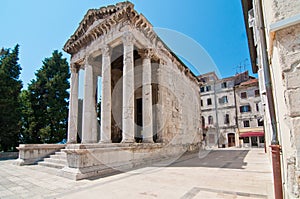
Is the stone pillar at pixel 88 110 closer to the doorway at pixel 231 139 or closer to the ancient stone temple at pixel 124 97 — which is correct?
the ancient stone temple at pixel 124 97

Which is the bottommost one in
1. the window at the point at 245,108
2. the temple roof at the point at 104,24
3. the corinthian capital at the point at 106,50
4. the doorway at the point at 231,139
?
the doorway at the point at 231,139

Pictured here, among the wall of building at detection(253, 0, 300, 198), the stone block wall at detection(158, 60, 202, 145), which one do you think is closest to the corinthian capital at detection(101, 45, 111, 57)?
the stone block wall at detection(158, 60, 202, 145)

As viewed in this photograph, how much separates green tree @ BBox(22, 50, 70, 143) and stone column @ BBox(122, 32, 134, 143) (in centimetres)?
1285

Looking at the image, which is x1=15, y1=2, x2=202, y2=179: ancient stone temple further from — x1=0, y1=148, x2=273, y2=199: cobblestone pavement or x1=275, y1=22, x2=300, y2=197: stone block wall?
x1=275, y1=22, x2=300, y2=197: stone block wall

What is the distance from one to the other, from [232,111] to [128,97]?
78.6 ft

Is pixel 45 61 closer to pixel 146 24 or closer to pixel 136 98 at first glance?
pixel 136 98

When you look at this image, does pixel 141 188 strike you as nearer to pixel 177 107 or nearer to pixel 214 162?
pixel 214 162

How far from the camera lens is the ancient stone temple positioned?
6.88m

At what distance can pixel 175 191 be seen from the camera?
3.99 m

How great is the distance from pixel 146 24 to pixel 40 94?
1505 cm

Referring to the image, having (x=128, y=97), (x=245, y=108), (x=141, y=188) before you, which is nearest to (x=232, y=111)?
(x=245, y=108)

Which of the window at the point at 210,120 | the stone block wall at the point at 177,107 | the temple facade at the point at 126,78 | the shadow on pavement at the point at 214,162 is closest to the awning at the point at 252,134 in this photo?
the window at the point at 210,120

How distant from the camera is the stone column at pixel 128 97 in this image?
8180 mm

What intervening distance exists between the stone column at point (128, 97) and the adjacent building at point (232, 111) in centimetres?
1809
